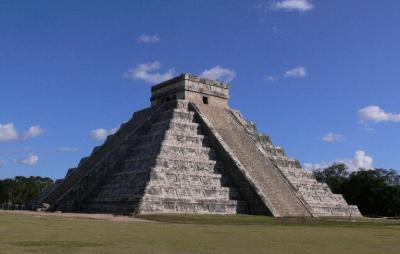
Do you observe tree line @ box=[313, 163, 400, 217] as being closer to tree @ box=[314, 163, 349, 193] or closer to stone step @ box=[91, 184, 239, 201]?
tree @ box=[314, 163, 349, 193]

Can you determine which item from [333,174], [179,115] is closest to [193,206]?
[179,115]

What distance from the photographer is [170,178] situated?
2989 centimetres

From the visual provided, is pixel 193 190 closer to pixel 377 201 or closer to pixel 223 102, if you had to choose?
pixel 223 102

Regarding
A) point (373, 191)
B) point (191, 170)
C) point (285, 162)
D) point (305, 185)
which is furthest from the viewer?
point (373, 191)

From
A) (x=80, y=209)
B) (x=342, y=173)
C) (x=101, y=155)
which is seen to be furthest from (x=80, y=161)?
(x=342, y=173)

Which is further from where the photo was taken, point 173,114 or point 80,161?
point 80,161

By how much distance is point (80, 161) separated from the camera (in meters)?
41.2

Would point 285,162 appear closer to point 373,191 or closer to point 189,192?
point 189,192

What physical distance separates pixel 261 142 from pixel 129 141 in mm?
10008

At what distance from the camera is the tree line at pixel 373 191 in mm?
51219

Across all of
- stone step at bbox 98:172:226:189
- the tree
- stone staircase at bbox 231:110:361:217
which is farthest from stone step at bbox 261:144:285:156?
the tree

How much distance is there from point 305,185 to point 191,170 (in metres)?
9.18

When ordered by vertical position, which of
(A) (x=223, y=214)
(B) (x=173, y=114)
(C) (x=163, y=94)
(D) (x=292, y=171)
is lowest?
(A) (x=223, y=214)

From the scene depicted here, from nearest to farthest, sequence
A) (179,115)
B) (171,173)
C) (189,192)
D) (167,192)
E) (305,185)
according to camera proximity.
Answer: (167,192) < (189,192) < (171,173) < (179,115) < (305,185)
